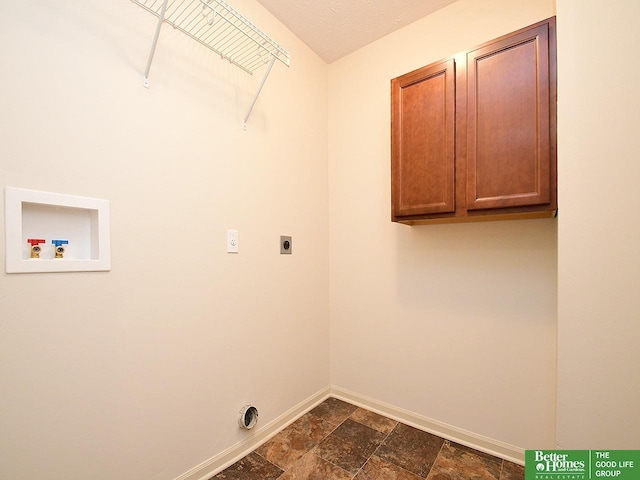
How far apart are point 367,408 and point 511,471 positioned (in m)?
0.87

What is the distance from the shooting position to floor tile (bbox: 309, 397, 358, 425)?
6.19ft

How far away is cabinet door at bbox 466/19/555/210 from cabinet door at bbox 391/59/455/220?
3.9 inches

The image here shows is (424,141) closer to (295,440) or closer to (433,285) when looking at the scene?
(433,285)

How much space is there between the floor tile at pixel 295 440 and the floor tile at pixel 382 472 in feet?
1.08

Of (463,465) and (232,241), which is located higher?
(232,241)

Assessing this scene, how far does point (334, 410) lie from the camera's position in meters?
1.99

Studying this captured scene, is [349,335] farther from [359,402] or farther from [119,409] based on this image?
[119,409]

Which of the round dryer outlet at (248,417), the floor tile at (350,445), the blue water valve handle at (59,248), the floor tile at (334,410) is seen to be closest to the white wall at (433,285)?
the floor tile at (334,410)

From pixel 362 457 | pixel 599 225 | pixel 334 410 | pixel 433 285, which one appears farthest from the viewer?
pixel 334 410

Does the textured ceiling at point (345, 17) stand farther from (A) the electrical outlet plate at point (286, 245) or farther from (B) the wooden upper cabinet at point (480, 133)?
(A) the electrical outlet plate at point (286, 245)

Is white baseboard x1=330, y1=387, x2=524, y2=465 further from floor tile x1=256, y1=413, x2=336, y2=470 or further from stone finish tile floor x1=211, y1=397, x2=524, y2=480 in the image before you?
floor tile x1=256, y1=413, x2=336, y2=470

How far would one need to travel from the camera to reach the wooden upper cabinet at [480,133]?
1.20 m

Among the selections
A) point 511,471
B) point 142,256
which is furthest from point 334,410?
point 142,256

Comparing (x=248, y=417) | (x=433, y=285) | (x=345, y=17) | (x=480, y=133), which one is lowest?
(x=248, y=417)
